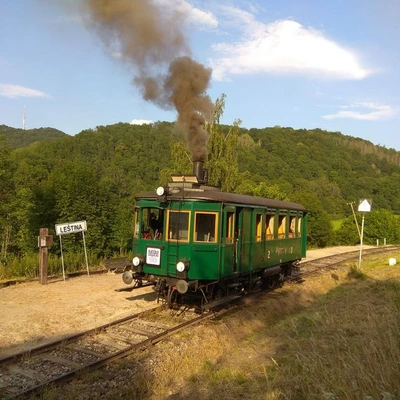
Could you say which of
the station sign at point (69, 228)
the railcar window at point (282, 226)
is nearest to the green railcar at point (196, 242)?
the railcar window at point (282, 226)

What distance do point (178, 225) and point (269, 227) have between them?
13.4 ft

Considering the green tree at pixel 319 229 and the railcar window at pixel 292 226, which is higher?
the railcar window at pixel 292 226

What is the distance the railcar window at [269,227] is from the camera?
1277 cm

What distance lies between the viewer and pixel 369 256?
25125 millimetres

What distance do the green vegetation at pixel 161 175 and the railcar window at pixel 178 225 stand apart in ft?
27.4

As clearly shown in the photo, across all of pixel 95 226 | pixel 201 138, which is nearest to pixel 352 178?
pixel 95 226

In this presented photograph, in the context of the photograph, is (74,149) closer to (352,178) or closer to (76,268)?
(352,178)

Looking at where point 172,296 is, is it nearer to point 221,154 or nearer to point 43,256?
point 43,256

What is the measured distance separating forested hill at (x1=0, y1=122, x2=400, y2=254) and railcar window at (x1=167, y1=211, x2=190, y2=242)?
9636 mm

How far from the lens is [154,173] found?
202ft

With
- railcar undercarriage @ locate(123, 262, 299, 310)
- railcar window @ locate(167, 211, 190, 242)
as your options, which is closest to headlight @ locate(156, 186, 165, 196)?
railcar window @ locate(167, 211, 190, 242)

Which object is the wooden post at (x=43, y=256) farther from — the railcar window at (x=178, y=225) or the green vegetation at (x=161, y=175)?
the railcar window at (x=178, y=225)

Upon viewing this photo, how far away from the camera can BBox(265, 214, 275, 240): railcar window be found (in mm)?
12773

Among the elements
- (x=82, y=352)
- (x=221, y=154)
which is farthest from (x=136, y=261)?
(x=221, y=154)
